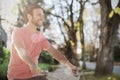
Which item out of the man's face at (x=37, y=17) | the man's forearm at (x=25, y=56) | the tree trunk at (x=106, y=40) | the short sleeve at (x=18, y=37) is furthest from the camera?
the tree trunk at (x=106, y=40)

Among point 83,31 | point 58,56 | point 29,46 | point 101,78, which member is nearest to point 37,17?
point 29,46

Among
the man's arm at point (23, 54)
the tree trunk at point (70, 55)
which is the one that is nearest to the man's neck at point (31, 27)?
the man's arm at point (23, 54)

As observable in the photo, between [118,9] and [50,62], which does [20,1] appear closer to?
[50,62]

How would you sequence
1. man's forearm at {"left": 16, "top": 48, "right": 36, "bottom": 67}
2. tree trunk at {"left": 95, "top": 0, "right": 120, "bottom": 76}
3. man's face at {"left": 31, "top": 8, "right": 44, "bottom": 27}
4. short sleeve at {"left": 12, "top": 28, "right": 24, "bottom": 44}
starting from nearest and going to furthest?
man's forearm at {"left": 16, "top": 48, "right": 36, "bottom": 67}, short sleeve at {"left": 12, "top": 28, "right": 24, "bottom": 44}, man's face at {"left": 31, "top": 8, "right": 44, "bottom": 27}, tree trunk at {"left": 95, "top": 0, "right": 120, "bottom": 76}

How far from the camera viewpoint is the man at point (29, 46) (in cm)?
206

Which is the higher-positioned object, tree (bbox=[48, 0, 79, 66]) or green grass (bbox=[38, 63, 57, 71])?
tree (bbox=[48, 0, 79, 66])

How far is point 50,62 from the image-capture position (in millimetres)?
2490

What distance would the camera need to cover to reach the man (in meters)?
2.06

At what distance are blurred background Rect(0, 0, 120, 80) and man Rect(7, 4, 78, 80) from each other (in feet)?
0.57

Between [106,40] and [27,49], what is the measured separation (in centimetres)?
72

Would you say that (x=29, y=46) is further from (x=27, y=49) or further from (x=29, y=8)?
(x=29, y=8)

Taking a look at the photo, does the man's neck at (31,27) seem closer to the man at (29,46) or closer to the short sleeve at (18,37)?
the man at (29,46)

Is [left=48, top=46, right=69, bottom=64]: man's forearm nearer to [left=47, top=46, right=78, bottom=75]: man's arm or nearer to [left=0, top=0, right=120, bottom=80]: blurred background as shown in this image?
[left=47, top=46, right=78, bottom=75]: man's arm

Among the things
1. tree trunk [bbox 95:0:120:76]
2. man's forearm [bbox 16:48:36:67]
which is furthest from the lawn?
man's forearm [bbox 16:48:36:67]
